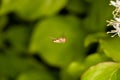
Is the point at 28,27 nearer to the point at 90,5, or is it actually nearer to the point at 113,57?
the point at 90,5

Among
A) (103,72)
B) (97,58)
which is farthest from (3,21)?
(103,72)

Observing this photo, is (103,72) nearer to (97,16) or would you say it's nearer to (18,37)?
(97,16)

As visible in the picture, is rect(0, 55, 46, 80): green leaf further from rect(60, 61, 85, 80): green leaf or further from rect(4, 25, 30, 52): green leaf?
rect(60, 61, 85, 80): green leaf

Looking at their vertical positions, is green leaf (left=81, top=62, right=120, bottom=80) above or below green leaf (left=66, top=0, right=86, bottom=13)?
below

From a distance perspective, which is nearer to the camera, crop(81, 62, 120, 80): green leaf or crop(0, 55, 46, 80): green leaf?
crop(81, 62, 120, 80): green leaf

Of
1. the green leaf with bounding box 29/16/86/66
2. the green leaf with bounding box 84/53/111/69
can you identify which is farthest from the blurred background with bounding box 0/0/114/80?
the green leaf with bounding box 84/53/111/69

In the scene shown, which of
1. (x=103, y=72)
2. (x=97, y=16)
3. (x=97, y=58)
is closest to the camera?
(x=103, y=72)
